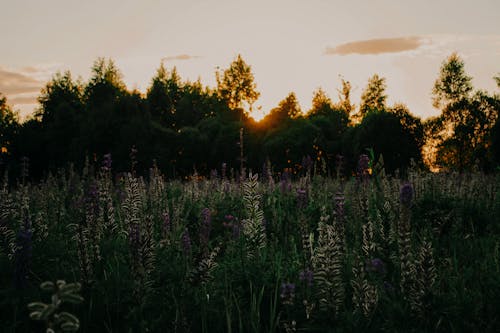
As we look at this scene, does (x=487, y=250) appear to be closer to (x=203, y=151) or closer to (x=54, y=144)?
(x=203, y=151)

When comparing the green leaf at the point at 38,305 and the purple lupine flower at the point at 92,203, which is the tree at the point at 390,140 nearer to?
the purple lupine flower at the point at 92,203

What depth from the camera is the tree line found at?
1964 centimetres

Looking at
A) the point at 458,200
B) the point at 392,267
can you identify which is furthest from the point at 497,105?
the point at 392,267

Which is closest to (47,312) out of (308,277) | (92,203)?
(308,277)

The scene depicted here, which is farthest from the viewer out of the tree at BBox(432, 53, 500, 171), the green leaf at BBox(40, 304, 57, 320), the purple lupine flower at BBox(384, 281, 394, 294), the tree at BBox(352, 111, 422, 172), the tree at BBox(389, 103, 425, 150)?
the tree at BBox(432, 53, 500, 171)

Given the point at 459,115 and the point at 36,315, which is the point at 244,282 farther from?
the point at 459,115

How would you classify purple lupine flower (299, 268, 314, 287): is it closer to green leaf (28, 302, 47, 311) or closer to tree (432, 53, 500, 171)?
green leaf (28, 302, 47, 311)

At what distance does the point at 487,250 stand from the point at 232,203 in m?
3.67

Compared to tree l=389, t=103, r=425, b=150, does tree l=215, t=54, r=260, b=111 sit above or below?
above

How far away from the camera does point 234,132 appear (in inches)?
1133

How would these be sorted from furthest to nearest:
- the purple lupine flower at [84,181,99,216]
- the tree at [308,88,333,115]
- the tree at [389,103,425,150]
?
the tree at [308,88,333,115] → the tree at [389,103,425,150] → the purple lupine flower at [84,181,99,216]

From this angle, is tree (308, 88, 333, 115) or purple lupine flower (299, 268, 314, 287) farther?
tree (308, 88, 333, 115)

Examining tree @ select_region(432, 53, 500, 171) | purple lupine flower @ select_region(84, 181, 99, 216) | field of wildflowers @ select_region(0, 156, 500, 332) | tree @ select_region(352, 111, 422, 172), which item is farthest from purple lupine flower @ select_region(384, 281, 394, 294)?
tree @ select_region(432, 53, 500, 171)

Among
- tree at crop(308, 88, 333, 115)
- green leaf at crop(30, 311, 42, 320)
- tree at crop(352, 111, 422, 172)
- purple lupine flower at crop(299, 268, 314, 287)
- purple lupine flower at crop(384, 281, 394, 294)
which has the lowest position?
purple lupine flower at crop(384, 281, 394, 294)
